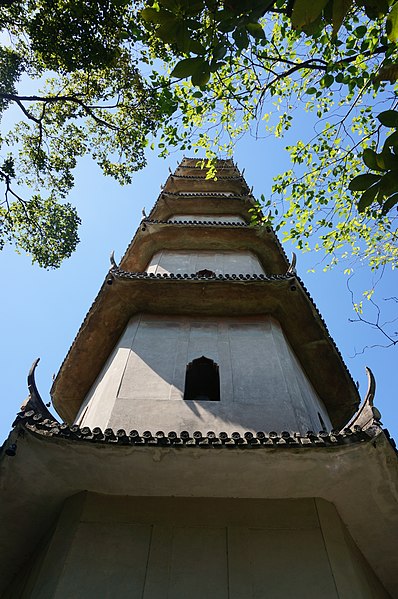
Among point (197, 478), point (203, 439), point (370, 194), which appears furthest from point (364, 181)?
point (197, 478)

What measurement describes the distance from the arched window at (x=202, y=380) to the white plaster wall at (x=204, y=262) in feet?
14.0

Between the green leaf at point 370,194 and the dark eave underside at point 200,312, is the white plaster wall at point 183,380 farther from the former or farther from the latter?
the green leaf at point 370,194

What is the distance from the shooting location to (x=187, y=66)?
2906mm

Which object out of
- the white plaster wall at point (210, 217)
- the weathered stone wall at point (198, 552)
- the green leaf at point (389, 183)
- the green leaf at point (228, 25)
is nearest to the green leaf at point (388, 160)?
the green leaf at point (389, 183)

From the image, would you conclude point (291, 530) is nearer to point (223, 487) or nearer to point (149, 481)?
point (223, 487)

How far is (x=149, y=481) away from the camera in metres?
5.62

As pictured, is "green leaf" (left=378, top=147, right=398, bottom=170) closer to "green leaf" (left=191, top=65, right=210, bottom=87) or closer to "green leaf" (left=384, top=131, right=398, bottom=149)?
"green leaf" (left=384, top=131, right=398, bottom=149)

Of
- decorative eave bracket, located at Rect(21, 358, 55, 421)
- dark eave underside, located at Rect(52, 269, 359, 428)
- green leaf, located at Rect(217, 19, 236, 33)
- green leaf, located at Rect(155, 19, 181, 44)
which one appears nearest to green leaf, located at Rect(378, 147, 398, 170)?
green leaf, located at Rect(217, 19, 236, 33)

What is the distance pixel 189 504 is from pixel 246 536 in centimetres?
78

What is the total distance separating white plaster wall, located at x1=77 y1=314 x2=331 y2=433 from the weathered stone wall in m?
1.30

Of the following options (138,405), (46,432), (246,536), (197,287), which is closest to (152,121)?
(197,287)

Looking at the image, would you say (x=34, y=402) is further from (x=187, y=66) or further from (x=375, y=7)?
(x=375, y=7)

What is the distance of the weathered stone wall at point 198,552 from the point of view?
15.8 feet

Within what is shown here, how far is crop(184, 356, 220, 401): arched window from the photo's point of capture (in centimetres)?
812
